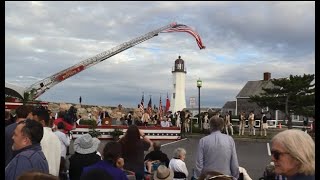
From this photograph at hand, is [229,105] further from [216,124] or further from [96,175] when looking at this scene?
[96,175]

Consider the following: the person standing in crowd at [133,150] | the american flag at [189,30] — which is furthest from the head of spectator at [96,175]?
the american flag at [189,30]

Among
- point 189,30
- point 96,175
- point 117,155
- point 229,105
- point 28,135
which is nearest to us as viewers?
point 96,175

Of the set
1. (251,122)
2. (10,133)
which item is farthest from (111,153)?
(251,122)

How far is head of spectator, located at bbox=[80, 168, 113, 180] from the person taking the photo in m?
4.31

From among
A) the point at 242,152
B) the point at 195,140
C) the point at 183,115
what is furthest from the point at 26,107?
the point at 183,115

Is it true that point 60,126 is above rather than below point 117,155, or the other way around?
above

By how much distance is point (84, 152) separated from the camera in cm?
597

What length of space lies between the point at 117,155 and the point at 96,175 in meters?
0.54

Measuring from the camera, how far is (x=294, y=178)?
3135 mm

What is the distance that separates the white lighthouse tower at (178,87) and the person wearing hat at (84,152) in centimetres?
5226

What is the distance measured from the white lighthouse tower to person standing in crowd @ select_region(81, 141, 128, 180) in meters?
53.5

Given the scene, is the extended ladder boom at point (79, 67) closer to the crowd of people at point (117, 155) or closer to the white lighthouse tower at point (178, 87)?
the white lighthouse tower at point (178, 87)

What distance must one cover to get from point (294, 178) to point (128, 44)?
5372 centimetres
